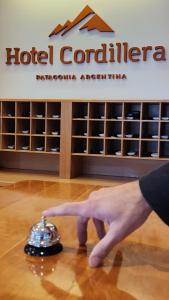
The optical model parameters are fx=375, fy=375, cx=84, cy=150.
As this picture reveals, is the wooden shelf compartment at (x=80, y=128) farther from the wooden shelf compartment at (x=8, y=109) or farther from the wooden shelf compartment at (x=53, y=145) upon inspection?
the wooden shelf compartment at (x=8, y=109)

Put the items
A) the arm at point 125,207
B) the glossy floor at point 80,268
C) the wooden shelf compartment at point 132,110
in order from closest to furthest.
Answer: the glossy floor at point 80,268 < the arm at point 125,207 < the wooden shelf compartment at point 132,110

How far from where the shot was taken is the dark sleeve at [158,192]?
0.67m

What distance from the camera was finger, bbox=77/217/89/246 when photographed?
81 centimetres

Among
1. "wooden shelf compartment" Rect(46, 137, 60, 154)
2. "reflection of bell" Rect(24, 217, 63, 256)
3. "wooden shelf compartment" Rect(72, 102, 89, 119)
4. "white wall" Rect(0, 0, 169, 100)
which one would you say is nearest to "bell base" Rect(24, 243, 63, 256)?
"reflection of bell" Rect(24, 217, 63, 256)

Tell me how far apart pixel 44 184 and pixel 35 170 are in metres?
2.65

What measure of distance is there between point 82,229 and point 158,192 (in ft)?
0.71

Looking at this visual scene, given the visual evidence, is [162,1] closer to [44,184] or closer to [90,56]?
[90,56]

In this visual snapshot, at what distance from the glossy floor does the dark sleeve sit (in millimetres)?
111

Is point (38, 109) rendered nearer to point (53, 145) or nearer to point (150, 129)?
point (53, 145)

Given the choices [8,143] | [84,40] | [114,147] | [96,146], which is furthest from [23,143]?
[84,40]

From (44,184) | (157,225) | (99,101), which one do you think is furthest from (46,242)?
(99,101)

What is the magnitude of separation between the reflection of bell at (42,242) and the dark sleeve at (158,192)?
218 mm

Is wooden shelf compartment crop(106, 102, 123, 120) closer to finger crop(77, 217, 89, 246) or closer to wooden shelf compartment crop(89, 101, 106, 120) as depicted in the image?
wooden shelf compartment crop(89, 101, 106, 120)

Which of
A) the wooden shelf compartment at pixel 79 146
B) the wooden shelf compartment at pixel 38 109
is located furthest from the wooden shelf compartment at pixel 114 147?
the wooden shelf compartment at pixel 38 109
